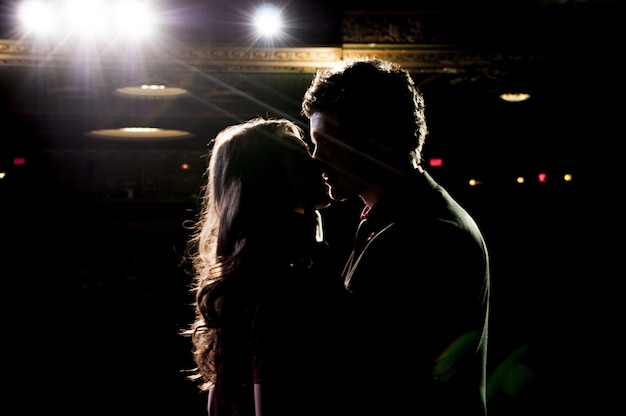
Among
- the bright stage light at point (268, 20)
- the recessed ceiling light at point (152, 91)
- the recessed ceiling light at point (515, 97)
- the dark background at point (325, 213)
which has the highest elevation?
the bright stage light at point (268, 20)

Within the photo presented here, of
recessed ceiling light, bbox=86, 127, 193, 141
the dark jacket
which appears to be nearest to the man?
the dark jacket

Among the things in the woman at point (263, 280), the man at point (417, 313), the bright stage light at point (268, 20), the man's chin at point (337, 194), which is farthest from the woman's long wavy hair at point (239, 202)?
the bright stage light at point (268, 20)

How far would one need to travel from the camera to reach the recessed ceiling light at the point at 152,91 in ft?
17.1

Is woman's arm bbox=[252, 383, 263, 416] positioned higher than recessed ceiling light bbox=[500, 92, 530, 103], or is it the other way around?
recessed ceiling light bbox=[500, 92, 530, 103]

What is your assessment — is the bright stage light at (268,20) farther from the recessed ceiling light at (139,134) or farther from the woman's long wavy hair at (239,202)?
the woman's long wavy hair at (239,202)

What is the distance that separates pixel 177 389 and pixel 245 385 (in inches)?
130

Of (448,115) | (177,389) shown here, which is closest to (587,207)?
(448,115)

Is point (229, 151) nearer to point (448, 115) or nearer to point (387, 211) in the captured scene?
point (387, 211)

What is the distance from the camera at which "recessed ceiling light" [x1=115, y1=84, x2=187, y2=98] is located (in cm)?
523

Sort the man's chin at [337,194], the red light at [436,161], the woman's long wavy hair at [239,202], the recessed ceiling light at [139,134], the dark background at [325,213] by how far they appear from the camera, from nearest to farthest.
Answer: the woman's long wavy hair at [239,202], the man's chin at [337,194], the dark background at [325,213], the red light at [436,161], the recessed ceiling light at [139,134]

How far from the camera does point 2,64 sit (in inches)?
191

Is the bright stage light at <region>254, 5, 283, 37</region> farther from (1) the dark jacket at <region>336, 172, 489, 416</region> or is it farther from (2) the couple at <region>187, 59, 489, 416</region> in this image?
(1) the dark jacket at <region>336, 172, 489, 416</region>

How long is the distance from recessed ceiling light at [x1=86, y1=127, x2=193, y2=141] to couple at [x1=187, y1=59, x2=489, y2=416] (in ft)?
15.5

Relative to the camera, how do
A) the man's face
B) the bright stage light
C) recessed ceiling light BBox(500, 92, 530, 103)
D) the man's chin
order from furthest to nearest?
recessed ceiling light BBox(500, 92, 530, 103), the bright stage light, the man's chin, the man's face
